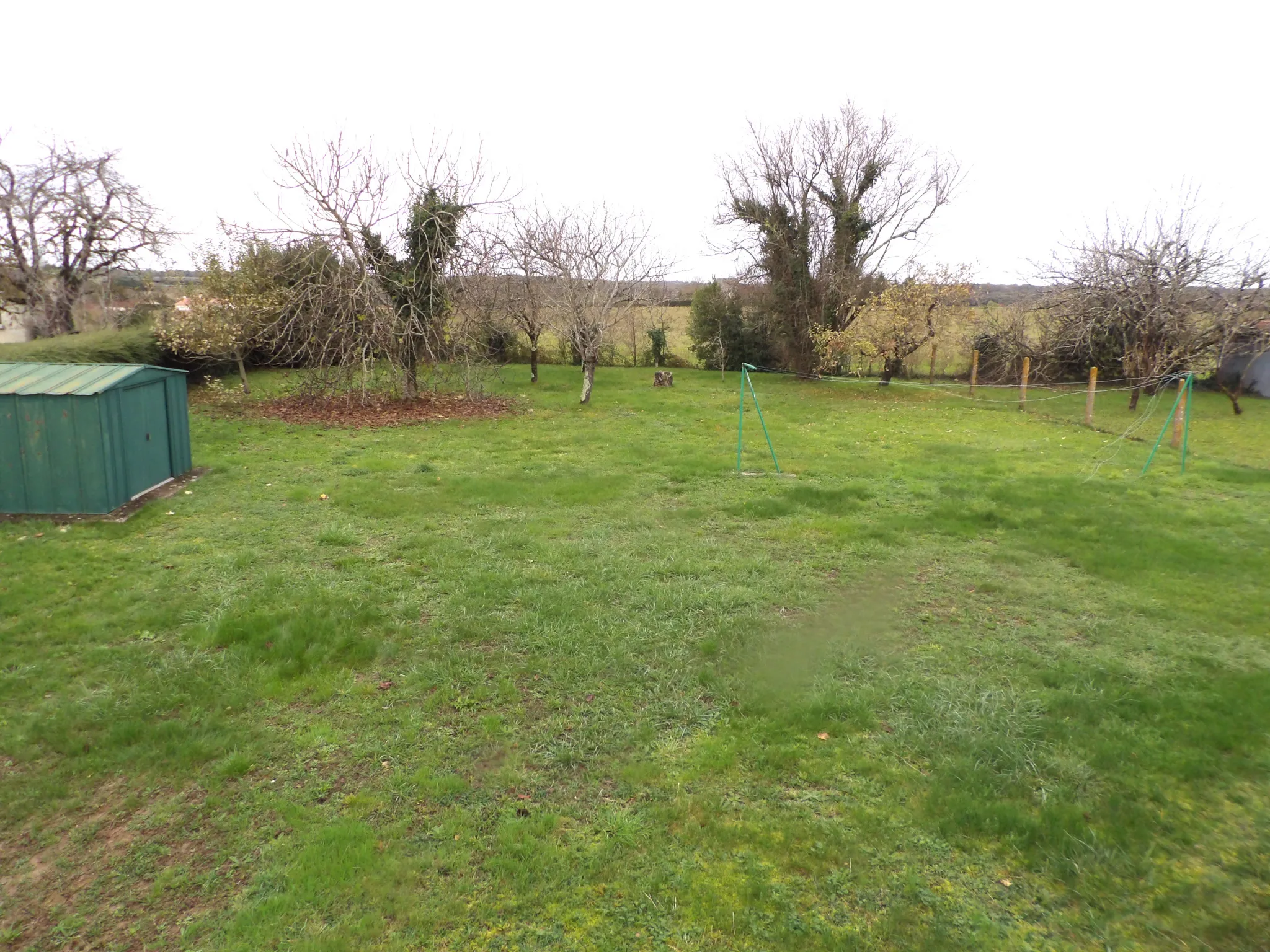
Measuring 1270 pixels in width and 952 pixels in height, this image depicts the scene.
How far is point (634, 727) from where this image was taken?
401cm

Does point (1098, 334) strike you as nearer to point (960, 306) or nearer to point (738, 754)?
point (960, 306)

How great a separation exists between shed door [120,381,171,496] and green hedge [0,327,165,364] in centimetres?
685

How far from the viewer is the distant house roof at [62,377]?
23.6 ft

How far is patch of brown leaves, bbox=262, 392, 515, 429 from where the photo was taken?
541 inches

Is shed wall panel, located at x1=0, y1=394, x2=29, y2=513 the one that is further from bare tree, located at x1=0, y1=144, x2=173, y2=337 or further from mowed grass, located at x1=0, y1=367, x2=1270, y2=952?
bare tree, located at x1=0, y1=144, x2=173, y2=337

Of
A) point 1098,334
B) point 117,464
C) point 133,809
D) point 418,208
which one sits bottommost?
point 133,809

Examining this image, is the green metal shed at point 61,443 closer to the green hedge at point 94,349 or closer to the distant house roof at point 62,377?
the distant house roof at point 62,377

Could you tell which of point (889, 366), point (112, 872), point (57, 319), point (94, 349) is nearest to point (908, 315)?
point (889, 366)

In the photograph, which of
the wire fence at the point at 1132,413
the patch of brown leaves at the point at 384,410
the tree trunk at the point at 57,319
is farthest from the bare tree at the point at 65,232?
the wire fence at the point at 1132,413

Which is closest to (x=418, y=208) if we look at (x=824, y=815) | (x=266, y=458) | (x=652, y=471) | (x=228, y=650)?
(x=266, y=458)

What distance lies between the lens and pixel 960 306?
62.6 ft

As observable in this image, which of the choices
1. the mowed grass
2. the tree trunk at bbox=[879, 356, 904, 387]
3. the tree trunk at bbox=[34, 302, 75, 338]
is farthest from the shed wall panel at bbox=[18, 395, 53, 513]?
the tree trunk at bbox=[879, 356, 904, 387]

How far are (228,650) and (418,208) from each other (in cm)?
1244

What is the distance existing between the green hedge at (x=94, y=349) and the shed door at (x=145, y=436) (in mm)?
6852
